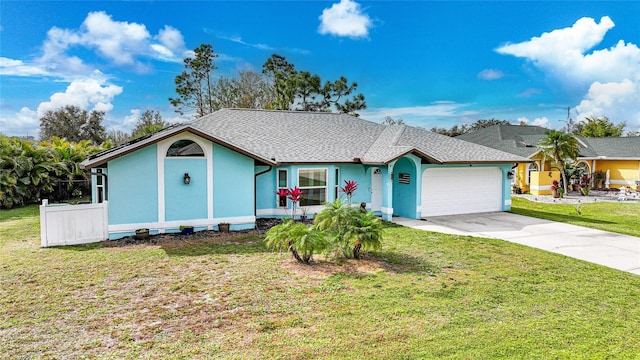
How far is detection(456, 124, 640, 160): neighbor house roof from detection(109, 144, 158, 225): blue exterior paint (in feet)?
79.5

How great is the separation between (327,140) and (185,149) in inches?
261

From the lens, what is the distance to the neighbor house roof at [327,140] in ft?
47.0

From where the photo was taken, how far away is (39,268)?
787 cm

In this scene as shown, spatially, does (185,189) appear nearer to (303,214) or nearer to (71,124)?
(303,214)

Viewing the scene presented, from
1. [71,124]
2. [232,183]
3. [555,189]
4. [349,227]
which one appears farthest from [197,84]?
[349,227]

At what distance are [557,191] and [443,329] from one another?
72.2ft

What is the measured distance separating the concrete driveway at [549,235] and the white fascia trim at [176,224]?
595 centimetres

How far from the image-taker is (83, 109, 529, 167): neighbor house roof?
1431 cm

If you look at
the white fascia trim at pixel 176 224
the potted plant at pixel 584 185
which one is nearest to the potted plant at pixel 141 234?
the white fascia trim at pixel 176 224

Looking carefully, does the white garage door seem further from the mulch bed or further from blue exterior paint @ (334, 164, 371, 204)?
the mulch bed

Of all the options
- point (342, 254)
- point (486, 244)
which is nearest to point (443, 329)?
point (342, 254)

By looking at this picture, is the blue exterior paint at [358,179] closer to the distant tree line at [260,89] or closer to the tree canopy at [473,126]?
the distant tree line at [260,89]

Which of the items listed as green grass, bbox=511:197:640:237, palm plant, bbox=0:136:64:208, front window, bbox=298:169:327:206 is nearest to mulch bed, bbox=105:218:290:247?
front window, bbox=298:169:327:206

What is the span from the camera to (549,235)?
38.5 feet
